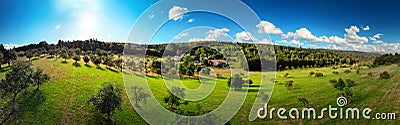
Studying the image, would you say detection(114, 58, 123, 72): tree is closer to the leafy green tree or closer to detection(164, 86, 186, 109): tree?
the leafy green tree

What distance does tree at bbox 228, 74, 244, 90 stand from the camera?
32.7m

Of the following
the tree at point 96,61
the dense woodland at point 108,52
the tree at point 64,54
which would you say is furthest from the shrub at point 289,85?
the tree at point 64,54

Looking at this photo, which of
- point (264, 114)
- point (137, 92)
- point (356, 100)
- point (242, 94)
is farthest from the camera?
point (356, 100)

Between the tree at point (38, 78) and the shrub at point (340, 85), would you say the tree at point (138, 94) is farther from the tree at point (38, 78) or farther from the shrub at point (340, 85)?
the shrub at point (340, 85)

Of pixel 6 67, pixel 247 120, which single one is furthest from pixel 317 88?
pixel 6 67

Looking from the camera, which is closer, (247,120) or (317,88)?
(247,120)

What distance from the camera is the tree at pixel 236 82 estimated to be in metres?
32.7

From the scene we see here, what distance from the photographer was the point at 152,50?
28531 mm

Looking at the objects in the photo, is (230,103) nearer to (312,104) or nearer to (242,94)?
(242,94)

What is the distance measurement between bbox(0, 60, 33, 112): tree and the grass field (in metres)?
0.88

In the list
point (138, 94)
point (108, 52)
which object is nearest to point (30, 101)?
point (138, 94)

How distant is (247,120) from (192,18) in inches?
498

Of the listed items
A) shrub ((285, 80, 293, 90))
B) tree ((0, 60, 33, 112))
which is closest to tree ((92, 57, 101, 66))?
tree ((0, 60, 33, 112))

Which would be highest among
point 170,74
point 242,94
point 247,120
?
point 170,74
